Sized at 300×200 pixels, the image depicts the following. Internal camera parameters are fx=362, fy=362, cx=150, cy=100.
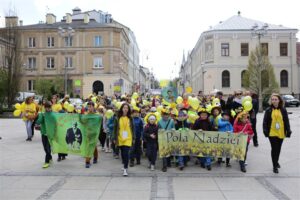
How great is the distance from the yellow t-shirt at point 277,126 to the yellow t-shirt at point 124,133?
3474mm

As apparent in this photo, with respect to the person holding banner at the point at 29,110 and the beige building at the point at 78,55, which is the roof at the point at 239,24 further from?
the person holding banner at the point at 29,110

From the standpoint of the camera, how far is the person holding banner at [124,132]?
27.9 feet

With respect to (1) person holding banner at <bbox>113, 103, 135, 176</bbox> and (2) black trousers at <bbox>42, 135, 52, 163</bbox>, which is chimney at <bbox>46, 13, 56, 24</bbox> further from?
(1) person holding banner at <bbox>113, 103, 135, 176</bbox>

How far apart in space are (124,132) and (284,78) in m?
52.2

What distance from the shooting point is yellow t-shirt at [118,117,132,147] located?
8531 mm

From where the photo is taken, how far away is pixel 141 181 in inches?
311

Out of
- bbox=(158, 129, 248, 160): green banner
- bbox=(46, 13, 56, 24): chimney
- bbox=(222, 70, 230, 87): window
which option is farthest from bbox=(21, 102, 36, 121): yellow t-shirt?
bbox=(46, 13, 56, 24): chimney

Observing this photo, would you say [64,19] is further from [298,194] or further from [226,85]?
Result: [298,194]

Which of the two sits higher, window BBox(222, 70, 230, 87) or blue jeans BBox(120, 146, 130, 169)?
window BBox(222, 70, 230, 87)

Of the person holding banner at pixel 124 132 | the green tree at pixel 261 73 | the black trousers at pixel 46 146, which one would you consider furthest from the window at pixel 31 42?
the person holding banner at pixel 124 132

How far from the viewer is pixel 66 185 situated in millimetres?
7555

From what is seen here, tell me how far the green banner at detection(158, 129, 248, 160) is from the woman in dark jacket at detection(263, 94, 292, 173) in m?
0.63

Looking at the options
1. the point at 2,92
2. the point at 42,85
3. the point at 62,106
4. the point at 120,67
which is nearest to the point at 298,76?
the point at 120,67

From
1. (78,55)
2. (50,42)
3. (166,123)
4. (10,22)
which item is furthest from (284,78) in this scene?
(166,123)
